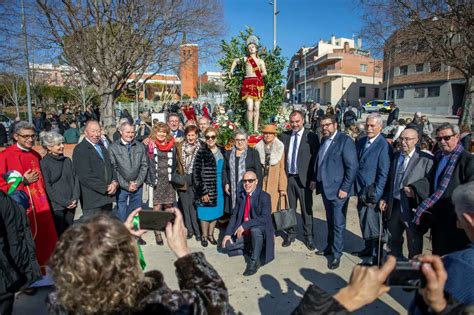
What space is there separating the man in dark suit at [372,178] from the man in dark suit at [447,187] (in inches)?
20.3

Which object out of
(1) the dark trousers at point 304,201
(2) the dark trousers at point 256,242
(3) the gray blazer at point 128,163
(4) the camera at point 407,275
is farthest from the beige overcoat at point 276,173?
(4) the camera at point 407,275

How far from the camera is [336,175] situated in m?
4.28

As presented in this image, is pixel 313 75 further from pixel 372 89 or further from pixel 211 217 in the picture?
pixel 211 217

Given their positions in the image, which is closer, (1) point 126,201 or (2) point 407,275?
(2) point 407,275

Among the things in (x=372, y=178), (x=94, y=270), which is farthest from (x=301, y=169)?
(x=94, y=270)

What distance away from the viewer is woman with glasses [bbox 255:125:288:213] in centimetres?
498

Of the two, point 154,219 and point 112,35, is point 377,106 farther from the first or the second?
A: point 154,219

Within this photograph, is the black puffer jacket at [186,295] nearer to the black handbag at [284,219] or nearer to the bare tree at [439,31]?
the black handbag at [284,219]

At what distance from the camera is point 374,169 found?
13.6ft

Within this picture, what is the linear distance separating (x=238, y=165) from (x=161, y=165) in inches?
45.7

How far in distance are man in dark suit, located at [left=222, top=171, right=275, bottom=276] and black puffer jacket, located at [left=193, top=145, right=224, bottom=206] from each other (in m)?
0.62

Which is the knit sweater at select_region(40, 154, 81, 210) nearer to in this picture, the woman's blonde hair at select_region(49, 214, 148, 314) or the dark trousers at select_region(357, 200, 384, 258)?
the woman's blonde hair at select_region(49, 214, 148, 314)

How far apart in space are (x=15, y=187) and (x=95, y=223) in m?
2.64

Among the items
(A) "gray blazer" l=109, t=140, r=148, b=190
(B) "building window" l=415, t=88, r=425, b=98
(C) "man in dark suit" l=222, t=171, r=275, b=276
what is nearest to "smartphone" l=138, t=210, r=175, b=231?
(C) "man in dark suit" l=222, t=171, r=275, b=276
